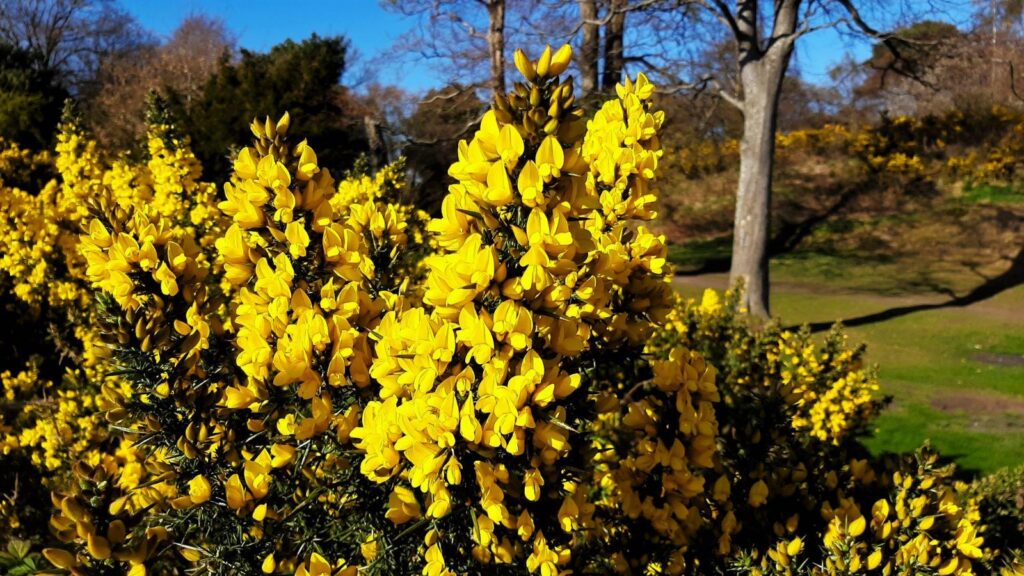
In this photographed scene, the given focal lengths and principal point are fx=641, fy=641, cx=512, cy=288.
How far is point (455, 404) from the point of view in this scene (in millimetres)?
1270

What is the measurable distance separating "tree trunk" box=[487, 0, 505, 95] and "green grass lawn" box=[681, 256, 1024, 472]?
5885 millimetres

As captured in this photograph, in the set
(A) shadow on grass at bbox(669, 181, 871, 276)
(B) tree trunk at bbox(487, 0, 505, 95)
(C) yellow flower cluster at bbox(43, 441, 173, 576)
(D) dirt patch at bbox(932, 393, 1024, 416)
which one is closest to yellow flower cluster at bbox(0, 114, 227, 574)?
(C) yellow flower cluster at bbox(43, 441, 173, 576)

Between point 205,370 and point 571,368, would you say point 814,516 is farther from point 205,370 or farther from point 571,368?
point 205,370

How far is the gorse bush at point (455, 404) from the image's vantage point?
1.27 meters

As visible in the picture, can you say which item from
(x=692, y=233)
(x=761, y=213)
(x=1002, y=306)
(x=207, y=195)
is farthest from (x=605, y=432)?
(x=692, y=233)

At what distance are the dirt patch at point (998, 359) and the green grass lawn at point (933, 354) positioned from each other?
14 millimetres

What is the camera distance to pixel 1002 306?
474 inches

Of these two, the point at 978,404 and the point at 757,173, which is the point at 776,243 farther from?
the point at 978,404

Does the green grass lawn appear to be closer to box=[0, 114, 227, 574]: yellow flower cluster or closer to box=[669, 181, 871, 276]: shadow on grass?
box=[669, 181, 871, 276]: shadow on grass

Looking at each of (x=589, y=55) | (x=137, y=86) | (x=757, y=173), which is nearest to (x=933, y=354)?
(x=757, y=173)

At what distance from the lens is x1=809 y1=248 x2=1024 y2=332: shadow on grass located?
11.1m

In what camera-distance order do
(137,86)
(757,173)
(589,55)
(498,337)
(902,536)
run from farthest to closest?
(137,86) < (589,55) < (757,173) < (902,536) < (498,337)

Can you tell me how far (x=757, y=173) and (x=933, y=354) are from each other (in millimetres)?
3618

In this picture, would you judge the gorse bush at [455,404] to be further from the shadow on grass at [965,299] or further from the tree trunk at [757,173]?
the shadow on grass at [965,299]
